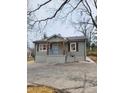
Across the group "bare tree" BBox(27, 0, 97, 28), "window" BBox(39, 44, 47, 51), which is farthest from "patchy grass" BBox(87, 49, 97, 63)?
"window" BBox(39, 44, 47, 51)

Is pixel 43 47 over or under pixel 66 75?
over

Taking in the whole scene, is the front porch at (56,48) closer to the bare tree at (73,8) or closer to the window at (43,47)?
the window at (43,47)

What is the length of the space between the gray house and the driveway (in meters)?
0.04

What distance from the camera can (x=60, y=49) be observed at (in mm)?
1771

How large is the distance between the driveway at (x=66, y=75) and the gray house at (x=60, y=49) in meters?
0.04

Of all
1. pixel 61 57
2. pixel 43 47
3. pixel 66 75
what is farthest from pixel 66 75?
pixel 43 47

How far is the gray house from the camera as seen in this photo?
174cm

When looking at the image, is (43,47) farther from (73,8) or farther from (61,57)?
(73,8)

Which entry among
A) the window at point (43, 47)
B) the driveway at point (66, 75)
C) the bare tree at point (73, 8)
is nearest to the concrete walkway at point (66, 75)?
the driveway at point (66, 75)

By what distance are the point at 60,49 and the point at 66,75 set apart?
18 cm

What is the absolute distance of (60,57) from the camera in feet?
5.81
